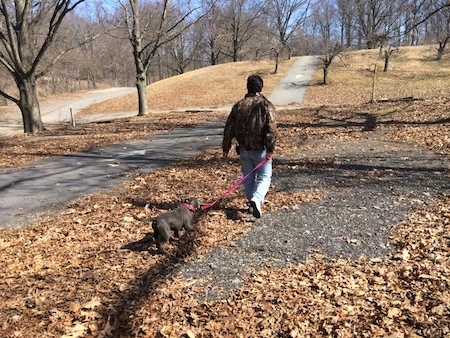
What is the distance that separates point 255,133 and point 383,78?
114ft

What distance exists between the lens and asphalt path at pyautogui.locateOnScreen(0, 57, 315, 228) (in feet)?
22.7

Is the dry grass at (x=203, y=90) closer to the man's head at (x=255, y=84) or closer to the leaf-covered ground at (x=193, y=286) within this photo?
the man's head at (x=255, y=84)

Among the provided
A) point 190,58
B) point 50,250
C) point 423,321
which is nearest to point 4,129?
point 50,250

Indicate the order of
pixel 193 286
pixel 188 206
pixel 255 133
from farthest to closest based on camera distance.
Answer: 1. pixel 255 133
2. pixel 188 206
3. pixel 193 286

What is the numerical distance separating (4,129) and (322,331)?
1124 inches

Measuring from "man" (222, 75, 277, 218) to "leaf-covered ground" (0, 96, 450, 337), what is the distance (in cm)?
54

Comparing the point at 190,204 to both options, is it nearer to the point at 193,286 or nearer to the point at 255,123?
the point at 255,123

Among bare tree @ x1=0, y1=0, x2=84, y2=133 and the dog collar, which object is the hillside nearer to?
the dog collar

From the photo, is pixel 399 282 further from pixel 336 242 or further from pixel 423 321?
pixel 336 242

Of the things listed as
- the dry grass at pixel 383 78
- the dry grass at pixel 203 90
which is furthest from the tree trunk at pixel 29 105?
the dry grass at pixel 383 78

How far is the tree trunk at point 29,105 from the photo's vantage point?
53.7 ft

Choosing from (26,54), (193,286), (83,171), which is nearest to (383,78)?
(26,54)

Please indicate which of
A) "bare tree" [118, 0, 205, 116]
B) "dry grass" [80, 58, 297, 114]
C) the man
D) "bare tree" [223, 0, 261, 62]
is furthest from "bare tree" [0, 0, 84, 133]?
"bare tree" [223, 0, 261, 62]

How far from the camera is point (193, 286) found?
3893 mm
